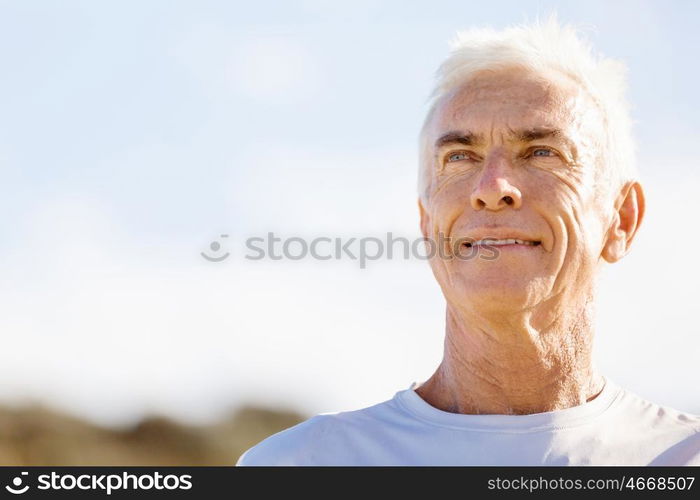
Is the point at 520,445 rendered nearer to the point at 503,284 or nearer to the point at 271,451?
the point at 503,284

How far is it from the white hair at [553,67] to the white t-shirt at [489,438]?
37.9 inches

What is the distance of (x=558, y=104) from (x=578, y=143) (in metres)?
0.18

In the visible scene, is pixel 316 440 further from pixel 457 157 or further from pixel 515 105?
pixel 515 105

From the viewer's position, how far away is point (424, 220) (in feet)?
12.4

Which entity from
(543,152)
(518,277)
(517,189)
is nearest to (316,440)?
(518,277)

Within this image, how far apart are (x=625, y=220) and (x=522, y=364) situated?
84 centimetres

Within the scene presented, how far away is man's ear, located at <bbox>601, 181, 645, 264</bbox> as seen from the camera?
3.66 m

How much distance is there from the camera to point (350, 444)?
11.0 ft

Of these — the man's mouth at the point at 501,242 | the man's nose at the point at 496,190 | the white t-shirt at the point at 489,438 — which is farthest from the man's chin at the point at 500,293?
the white t-shirt at the point at 489,438

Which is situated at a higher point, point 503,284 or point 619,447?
point 503,284

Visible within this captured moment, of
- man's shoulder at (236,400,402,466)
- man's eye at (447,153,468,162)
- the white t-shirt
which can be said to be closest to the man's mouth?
man's eye at (447,153,468,162)

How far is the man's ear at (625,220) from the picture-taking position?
3.66m

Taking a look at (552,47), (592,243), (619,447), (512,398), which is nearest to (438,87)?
(552,47)

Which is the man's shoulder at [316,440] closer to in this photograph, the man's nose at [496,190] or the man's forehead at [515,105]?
the man's nose at [496,190]
